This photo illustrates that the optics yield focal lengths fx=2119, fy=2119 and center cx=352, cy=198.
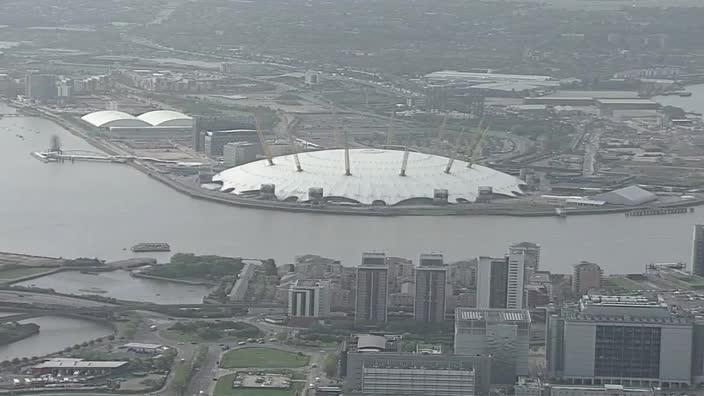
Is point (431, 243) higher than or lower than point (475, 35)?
lower

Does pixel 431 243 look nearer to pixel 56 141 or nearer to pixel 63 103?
pixel 56 141

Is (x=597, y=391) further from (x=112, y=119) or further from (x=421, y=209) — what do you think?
(x=112, y=119)

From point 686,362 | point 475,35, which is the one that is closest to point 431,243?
point 686,362

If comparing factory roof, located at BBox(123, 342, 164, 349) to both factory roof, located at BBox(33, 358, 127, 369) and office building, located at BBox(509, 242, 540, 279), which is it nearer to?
factory roof, located at BBox(33, 358, 127, 369)

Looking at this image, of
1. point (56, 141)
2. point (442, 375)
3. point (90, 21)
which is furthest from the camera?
point (90, 21)

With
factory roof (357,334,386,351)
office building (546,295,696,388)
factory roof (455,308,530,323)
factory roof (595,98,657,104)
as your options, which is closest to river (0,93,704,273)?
factory roof (357,334,386,351)

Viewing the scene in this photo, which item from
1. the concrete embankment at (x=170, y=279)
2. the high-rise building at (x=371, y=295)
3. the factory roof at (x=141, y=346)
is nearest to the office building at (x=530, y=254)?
the high-rise building at (x=371, y=295)

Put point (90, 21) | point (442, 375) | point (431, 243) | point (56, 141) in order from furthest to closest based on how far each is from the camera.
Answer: point (90, 21)
point (56, 141)
point (431, 243)
point (442, 375)
